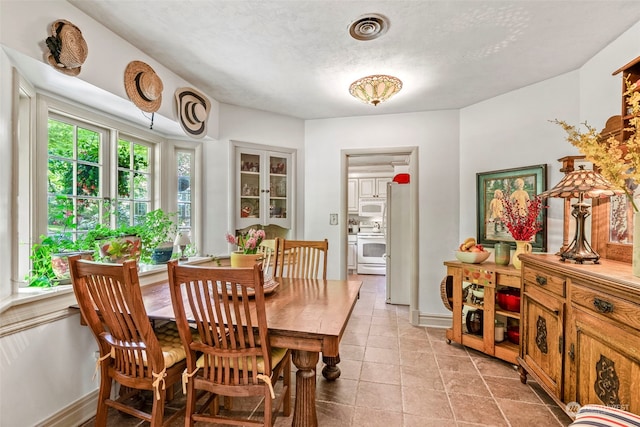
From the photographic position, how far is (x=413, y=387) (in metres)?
2.18

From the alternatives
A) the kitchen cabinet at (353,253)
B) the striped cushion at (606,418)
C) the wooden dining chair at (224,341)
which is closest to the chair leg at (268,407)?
the wooden dining chair at (224,341)

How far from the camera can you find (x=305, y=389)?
1.44 m

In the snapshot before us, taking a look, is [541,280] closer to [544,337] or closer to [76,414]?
[544,337]

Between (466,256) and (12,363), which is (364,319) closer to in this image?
(466,256)

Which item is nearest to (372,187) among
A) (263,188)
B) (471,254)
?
(263,188)

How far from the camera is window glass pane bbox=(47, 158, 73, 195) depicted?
196 centimetres

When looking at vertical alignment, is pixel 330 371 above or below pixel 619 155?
below

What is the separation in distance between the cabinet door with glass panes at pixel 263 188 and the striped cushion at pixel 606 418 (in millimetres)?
2997

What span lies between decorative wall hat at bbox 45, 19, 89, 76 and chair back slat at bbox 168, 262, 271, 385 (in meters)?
1.34

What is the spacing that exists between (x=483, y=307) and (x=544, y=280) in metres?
0.86

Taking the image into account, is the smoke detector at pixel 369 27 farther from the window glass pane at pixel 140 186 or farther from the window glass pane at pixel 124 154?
the window glass pane at pixel 140 186

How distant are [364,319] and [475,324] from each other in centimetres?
130

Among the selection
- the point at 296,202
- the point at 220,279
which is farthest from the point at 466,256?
the point at 220,279

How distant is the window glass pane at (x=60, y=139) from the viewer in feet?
6.49
